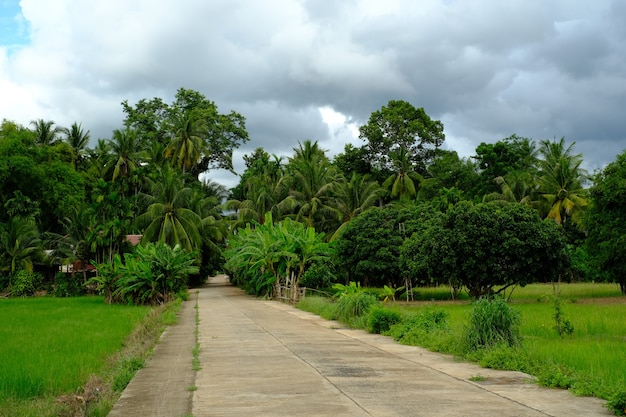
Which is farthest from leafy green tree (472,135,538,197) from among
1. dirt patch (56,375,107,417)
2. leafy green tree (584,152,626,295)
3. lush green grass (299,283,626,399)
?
dirt patch (56,375,107,417)

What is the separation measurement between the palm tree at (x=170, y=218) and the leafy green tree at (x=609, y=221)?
24869mm

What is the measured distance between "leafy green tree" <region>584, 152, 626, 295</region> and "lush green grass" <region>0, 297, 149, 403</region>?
20903mm

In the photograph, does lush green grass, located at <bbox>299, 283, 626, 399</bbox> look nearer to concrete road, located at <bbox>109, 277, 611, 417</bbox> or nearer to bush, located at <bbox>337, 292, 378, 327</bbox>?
concrete road, located at <bbox>109, 277, 611, 417</bbox>

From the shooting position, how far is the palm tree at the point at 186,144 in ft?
171

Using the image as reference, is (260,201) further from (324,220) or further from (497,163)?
(497,163)

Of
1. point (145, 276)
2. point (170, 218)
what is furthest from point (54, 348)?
point (170, 218)

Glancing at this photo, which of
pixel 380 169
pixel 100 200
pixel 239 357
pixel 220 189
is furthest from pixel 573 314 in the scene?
pixel 220 189

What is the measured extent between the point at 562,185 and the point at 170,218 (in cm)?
2706

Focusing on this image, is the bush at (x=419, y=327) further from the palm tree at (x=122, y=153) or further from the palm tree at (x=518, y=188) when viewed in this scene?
the palm tree at (x=122, y=153)

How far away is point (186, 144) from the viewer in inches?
2058

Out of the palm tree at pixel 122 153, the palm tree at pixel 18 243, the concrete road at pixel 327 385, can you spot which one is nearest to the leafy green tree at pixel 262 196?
the palm tree at pixel 122 153

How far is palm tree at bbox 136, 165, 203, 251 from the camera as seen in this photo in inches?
1652

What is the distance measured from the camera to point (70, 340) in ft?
49.0

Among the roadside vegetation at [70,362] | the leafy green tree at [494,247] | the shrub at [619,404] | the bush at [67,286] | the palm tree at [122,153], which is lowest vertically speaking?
the roadside vegetation at [70,362]
